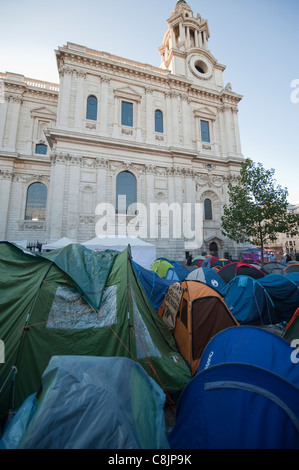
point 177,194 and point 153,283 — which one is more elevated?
point 177,194

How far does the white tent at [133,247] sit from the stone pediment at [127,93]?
54.3 ft

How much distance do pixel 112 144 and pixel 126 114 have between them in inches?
181

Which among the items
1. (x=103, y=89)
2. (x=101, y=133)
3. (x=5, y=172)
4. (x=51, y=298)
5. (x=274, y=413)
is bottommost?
(x=274, y=413)

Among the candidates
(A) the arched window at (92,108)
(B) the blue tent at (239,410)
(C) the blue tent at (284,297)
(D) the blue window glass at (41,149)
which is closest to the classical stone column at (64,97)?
(A) the arched window at (92,108)

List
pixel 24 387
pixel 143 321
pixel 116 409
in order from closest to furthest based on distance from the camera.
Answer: pixel 116 409 → pixel 24 387 → pixel 143 321

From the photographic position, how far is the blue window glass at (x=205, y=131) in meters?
24.4

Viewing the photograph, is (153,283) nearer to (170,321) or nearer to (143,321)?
(170,321)

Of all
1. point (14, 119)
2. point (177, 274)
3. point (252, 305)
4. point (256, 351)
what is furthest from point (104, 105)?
point (256, 351)

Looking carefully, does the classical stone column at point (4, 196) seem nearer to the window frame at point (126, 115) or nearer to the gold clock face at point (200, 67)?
the window frame at point (126, 115)

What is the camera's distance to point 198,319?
432cm

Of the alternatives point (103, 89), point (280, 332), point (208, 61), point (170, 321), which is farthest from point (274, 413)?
point (208, 61)

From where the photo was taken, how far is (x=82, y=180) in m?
18.4

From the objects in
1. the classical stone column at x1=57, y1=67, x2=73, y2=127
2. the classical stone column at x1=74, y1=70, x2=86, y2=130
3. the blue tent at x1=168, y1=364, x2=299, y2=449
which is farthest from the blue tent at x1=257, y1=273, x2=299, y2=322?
the classical stone column at x1=57, y1=67, x2=73, y2=127

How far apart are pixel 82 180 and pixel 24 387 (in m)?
17.7
